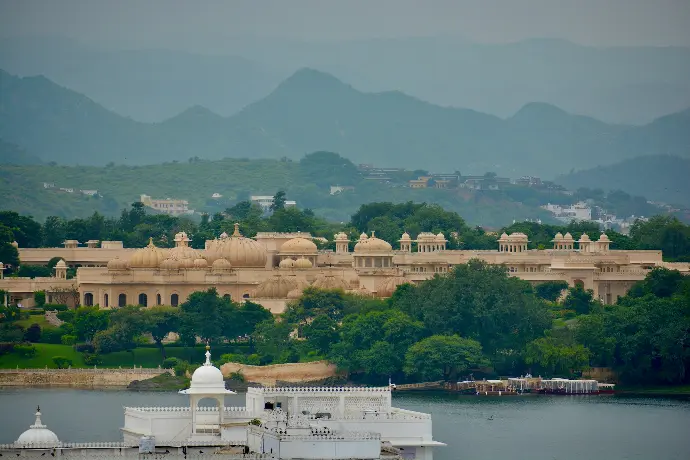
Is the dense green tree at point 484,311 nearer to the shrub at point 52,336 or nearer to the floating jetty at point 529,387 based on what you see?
the floating jetty at point 529,387

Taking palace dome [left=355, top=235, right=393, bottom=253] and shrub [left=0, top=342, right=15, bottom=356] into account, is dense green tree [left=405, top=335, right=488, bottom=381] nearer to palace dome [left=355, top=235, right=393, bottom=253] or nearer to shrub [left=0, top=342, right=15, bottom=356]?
shrub [left=0, top=342, right=15, bottom=356]

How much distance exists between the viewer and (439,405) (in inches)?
3155

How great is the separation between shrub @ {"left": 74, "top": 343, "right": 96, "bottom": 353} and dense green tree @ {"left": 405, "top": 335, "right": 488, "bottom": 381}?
557 inches

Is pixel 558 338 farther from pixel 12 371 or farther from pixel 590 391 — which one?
pixel 12 371

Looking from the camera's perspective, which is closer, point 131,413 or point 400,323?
point 131,413

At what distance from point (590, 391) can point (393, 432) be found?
38341mm

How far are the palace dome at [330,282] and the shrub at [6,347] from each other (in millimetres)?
14228

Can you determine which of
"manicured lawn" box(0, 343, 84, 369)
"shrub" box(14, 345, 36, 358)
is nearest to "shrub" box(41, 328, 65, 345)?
"manicured lawn" box(0, 343, 84, 369)

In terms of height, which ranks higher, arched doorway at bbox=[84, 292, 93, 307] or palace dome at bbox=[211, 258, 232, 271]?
palace dome at bbox=[211, 258, 232, 271]

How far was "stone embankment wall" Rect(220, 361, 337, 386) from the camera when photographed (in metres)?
89.8

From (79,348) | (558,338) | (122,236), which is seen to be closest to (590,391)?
(558,338)

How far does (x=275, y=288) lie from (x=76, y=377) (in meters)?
18.5

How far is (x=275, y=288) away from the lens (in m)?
108

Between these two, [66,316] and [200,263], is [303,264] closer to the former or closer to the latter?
[200,263]
